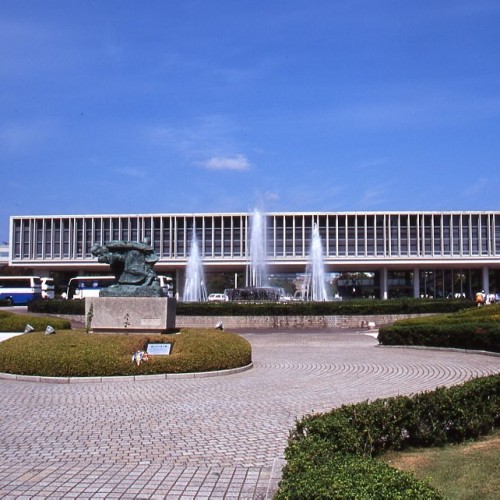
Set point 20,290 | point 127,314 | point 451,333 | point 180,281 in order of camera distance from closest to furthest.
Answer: point 127,314 < point 451,333 < point 20,290 < point 180,281

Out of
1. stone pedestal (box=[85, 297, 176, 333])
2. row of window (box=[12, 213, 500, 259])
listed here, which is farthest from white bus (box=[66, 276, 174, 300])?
stone pedestal (box=[85, 297, 176, 333])

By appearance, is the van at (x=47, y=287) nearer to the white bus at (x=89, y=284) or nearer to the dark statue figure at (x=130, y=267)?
the white bus at (x=89, y=284)

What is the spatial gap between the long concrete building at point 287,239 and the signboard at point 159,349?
175 feet

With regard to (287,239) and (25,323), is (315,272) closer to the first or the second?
(287,239)

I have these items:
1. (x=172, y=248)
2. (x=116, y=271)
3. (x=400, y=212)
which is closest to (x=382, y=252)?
(x=400, y=212)

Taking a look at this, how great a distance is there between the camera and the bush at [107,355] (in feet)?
44.9

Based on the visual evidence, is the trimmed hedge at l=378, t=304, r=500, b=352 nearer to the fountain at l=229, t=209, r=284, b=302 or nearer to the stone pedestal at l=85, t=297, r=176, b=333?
the stone pedestal at l=85, t=297, r=176, b=333

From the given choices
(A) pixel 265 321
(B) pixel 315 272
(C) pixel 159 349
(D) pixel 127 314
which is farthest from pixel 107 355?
(B) pixel 315 272

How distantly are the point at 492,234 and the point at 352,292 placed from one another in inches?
819

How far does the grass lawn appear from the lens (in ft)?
18.2

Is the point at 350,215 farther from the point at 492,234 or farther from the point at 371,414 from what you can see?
the point at 371,414

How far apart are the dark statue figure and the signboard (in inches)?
123

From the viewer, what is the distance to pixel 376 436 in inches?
271

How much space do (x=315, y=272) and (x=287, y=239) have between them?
6662 mm
